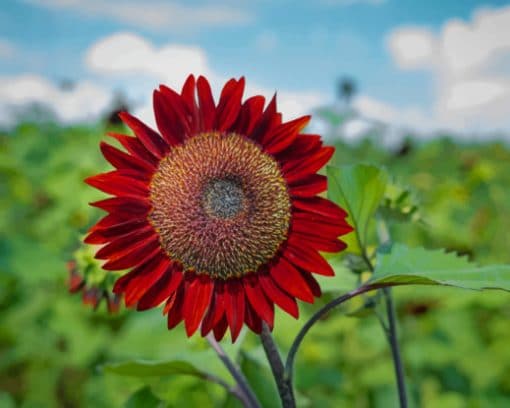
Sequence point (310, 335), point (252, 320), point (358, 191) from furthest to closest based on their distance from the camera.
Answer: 1. point (310, 335)
2. point (358, 191)
3. point (252, 320)

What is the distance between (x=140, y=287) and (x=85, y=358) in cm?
146

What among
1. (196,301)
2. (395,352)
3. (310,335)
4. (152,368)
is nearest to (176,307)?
(196,301)

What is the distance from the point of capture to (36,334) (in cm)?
208

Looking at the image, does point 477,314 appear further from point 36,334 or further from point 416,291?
point 36,334

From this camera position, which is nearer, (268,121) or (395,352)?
(268,121)

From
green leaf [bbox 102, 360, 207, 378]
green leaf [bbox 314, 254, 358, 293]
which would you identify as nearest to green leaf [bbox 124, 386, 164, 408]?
green leaf [bbox 102, 360, 207, 378]

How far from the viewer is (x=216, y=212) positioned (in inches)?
22.0

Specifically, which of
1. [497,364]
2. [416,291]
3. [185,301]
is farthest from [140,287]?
[497,364]

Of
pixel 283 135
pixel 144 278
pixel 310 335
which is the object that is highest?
pixel 283 135

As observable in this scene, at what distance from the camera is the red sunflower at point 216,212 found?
517 millimetres

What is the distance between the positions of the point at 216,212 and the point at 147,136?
84 millimetres

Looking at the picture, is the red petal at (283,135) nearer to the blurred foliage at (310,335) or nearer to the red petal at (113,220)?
the red petal at (113,220)

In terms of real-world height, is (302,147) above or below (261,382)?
above

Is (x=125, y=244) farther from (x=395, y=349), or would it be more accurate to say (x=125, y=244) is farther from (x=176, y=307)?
(x=395, y=349)
